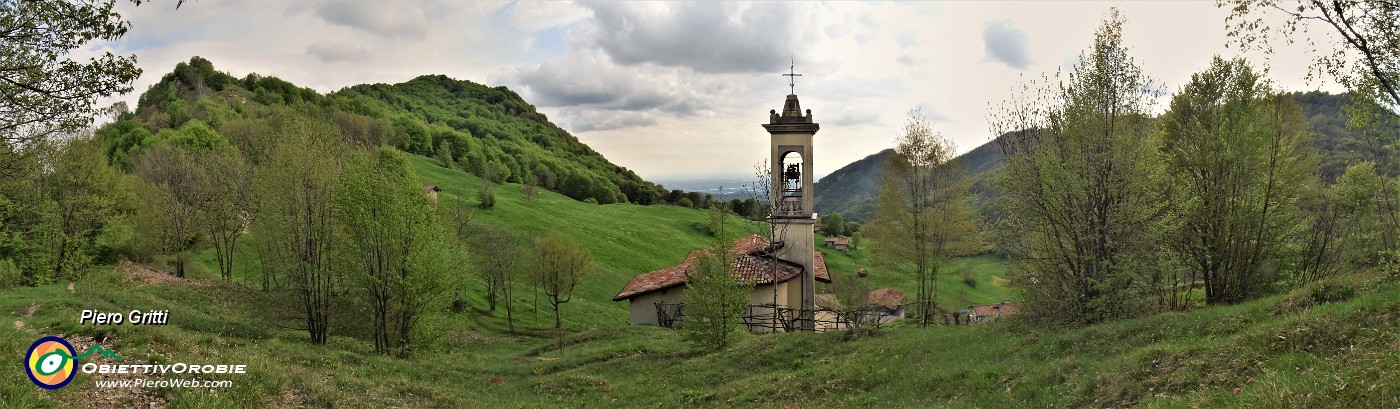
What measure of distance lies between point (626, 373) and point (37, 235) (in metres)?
28.1

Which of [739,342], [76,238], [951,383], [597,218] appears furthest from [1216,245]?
[597,218]

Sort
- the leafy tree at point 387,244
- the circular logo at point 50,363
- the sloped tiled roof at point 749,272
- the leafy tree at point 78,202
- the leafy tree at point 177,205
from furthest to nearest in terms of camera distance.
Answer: the leafy tree at point 177,205, the sloped tiled roof at point 749,272, the leafy tree at point 78,202, the leafy tree at point 387,244, the circular logo at point 50,363

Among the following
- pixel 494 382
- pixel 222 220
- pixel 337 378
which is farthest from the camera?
pixel 222 220

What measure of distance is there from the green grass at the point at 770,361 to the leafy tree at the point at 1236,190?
3653 millimetres

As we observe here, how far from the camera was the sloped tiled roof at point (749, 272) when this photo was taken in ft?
93.9

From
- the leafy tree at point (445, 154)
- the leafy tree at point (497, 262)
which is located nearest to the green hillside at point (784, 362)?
the leafy tree at point (497, 262)

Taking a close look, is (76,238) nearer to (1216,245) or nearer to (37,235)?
(37,235)

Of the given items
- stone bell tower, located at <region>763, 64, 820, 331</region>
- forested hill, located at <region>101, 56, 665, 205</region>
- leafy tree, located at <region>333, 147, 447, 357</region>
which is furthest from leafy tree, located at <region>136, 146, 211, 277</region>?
forested hill, located at <region>101, 56, 665, 205</region>

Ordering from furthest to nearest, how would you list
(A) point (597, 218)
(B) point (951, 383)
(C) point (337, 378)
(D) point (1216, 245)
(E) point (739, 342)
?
(A) point (597, 218) → (E) point (739, 342) → (D) point (1216, 245) → (C) point (337, 378) → (B) point (951, 383)

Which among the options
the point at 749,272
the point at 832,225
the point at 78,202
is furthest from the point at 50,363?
the point at 832,225

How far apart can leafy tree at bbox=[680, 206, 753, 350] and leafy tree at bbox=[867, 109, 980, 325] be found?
11500 mm

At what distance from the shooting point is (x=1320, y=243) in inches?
852

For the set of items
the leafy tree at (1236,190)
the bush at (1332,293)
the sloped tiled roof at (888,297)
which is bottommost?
the sloped tiled roof at (888,297)

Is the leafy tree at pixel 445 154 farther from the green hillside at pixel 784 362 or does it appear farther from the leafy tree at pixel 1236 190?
the leafy tree at pixel 1236 190
